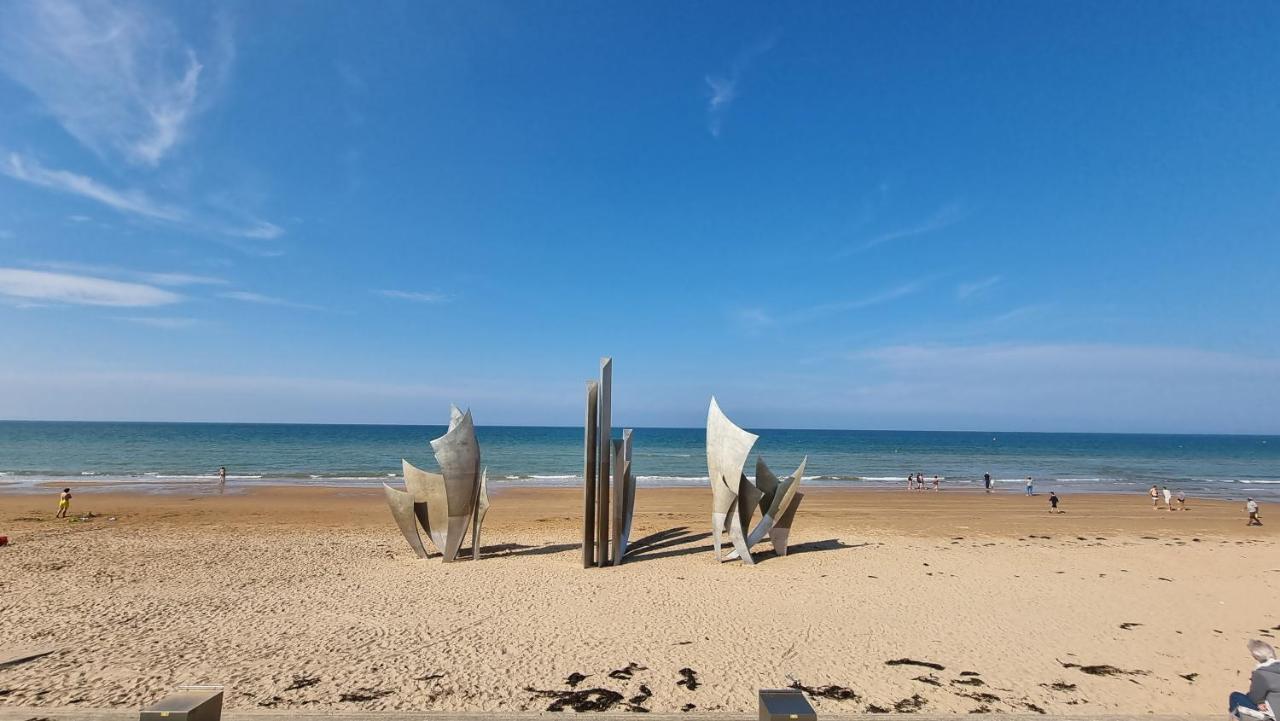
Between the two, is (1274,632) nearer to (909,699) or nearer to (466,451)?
(909,699)

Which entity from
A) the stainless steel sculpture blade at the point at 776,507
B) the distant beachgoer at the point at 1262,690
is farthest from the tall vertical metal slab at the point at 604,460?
the distant beachgoer at the point at 1262,690

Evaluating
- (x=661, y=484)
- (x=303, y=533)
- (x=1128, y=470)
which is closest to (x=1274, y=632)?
(x=303, y=533)

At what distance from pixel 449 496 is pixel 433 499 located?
55 centimetres

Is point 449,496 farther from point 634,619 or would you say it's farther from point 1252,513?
point 1252,513

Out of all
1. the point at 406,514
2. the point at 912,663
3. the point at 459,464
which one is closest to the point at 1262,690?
the point at 912,663

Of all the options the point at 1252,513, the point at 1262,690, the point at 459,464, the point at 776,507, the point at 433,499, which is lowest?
the point at 1252,513

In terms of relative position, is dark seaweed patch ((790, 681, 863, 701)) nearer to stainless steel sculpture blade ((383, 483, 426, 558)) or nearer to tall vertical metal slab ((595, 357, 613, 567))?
tall vertical metal slab ((595, 357, 613, 567))

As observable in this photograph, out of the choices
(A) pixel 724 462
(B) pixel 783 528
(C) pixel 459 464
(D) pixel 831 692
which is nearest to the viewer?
(D) pixel 831 692

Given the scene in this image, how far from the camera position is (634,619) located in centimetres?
898

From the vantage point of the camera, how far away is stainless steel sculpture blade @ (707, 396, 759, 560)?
40.6 ft

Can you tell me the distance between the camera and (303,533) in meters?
16.4

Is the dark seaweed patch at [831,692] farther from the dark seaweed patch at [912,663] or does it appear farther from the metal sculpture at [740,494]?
the metal sculpture at [740,494]

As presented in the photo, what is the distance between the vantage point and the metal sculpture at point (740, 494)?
1247 centimetres

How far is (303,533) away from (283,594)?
22.8 ft
